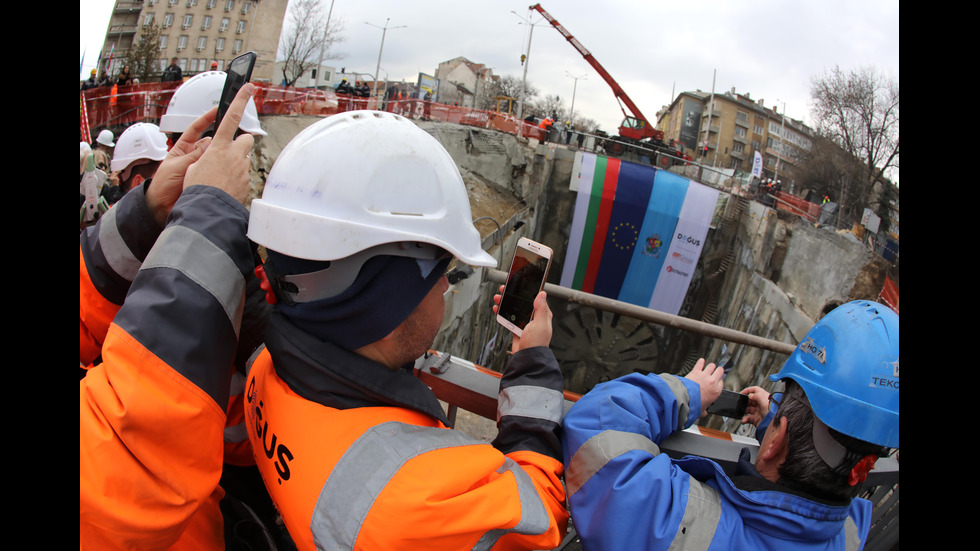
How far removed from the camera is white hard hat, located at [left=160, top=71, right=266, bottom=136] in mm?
2383

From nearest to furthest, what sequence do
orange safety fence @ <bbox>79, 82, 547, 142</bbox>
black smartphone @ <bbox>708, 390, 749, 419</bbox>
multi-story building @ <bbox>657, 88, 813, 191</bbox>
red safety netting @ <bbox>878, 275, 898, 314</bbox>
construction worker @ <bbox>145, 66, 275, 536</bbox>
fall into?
construction worker @ <bbox>145, 66, 275, 536</bbox> < black smartphone @ <bbox>708, 390, 749, 419</bbox> < red safety netting @ <bbox>878, 275, 898, 314</bbox> < orange safety fence @ <bbox>79, 82, 547, 142</bbox> < multi-story building @ <bbox>657, 88, 813, 191</bbox>

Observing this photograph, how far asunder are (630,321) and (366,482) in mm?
14710

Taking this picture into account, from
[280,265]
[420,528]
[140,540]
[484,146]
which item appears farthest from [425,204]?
[484,146]

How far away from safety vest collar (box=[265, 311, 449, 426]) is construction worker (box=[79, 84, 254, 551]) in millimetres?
153

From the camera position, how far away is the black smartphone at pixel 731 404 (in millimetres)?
1814

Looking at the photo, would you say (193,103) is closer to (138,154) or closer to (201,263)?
(138,154)

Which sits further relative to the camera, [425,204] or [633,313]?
[633,313]

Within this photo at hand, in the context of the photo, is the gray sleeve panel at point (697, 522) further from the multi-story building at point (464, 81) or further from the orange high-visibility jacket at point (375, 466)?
the multi-story building at point (464, 81)

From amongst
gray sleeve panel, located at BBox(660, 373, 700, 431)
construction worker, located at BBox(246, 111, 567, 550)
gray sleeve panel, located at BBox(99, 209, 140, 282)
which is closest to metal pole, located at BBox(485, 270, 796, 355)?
gray sleeve panel, located at BBox(660, 373, 700, 431)

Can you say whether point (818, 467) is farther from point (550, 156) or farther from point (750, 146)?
point (750, 146)

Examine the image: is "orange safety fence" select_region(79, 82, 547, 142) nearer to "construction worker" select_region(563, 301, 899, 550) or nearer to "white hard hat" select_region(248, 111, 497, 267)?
"white hard hat" select_region(248, 111, 497, 267)

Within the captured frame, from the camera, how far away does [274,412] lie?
1.19 meters

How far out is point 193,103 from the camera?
2438mm
